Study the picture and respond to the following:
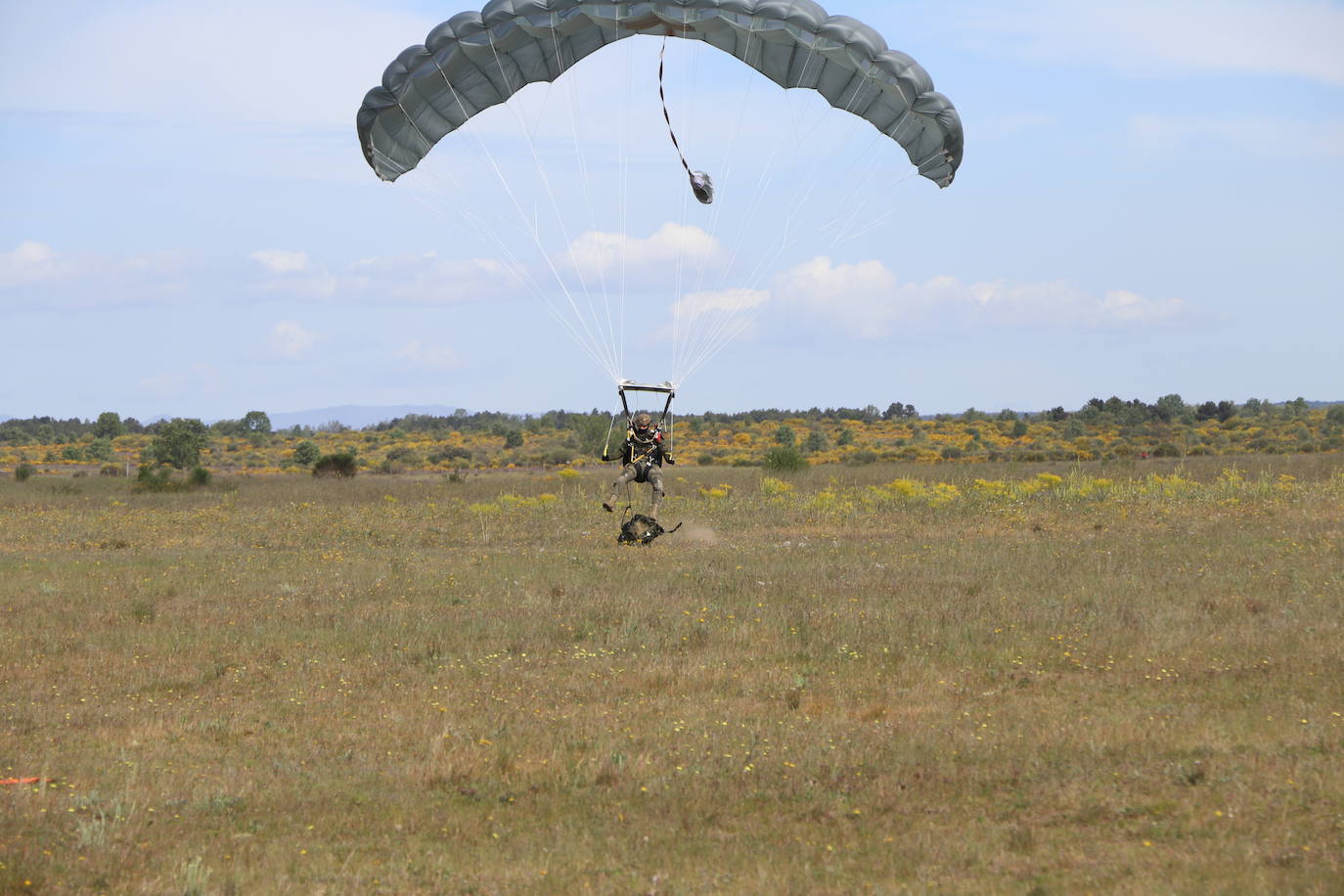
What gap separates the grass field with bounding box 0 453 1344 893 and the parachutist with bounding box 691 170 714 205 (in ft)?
18.9

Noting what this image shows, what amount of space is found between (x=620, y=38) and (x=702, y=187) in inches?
100

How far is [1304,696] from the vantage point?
1005 cm

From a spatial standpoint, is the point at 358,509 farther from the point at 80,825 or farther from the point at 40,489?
the point at 80,825

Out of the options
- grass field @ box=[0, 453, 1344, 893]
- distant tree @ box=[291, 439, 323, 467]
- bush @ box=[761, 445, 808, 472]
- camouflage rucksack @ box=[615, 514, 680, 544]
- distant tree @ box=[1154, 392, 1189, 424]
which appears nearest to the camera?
grass field @ box=[0, 453, 1344, 893]

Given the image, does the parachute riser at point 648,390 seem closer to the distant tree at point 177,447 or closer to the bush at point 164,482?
the bush at point 164,482

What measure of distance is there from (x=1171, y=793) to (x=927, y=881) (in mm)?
2324

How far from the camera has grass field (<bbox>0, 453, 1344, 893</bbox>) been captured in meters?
7.01

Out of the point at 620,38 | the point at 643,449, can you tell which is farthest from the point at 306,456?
the point at 620,38

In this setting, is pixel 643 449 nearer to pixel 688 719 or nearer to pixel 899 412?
pixel 688 719

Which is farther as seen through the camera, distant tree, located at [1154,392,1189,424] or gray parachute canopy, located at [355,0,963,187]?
distant tree, located at [1154,392,1189,424]

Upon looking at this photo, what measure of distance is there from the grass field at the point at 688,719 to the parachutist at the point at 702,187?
18.9 feet

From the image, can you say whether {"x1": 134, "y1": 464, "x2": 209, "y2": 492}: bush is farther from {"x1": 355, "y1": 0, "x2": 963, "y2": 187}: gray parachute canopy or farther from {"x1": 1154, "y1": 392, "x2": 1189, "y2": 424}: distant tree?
{"x1": 1154, "y1": 392, "x2": 1189, "y2": 424}: distant tree

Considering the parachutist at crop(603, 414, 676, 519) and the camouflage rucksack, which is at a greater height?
the parachutist at crop(603, 414, 676, 519)

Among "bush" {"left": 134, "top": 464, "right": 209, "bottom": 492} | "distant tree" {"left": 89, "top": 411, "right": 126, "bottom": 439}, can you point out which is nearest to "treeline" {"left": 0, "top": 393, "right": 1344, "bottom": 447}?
"distant tree" {"left": 89, "top": 411, "right": 126, "bottom": 439}
